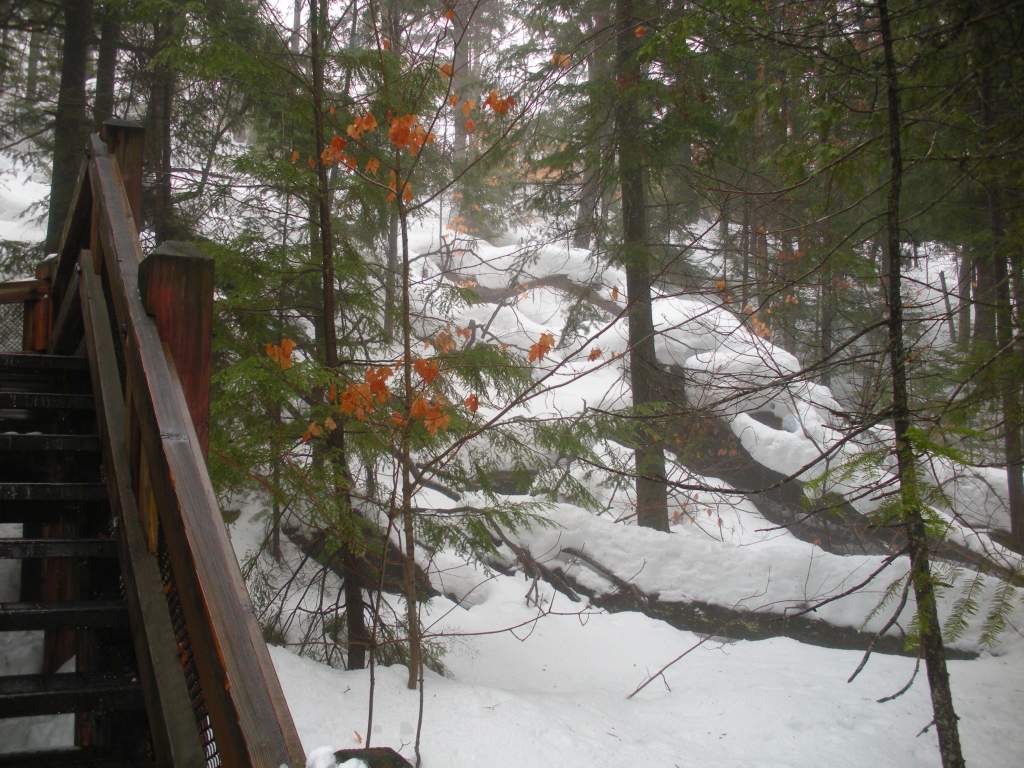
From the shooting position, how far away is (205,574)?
1.70m

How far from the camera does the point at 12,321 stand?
5734mm

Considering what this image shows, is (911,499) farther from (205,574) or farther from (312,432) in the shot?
(312,432)

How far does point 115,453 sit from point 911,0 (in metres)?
5.41

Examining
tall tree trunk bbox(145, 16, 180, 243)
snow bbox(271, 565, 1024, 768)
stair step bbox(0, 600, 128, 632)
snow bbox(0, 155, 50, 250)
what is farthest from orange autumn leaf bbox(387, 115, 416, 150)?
snow bbox(0, 155, 50, 250)

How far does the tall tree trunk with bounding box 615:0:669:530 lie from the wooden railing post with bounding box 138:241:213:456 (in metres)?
6.44

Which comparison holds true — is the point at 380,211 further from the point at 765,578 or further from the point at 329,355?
the point at 765,578

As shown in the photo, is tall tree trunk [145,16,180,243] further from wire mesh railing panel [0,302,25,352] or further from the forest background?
wire mesh railing panel [0,302,25,352]

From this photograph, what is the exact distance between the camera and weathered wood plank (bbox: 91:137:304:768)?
147 cm

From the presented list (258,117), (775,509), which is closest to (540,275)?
(775,509)

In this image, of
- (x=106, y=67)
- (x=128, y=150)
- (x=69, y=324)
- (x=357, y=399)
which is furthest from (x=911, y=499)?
(x=106, y=67)

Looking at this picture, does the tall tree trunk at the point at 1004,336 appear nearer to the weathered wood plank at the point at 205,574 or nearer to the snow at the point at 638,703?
the snow at the point at 638,703

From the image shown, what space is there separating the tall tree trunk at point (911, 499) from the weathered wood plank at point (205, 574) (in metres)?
2.94

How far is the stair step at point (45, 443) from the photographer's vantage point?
2.96 meters

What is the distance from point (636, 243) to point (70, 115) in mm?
7012
